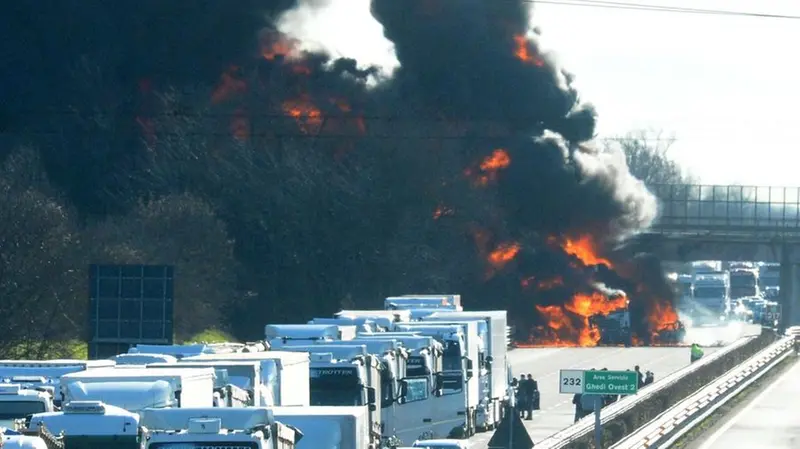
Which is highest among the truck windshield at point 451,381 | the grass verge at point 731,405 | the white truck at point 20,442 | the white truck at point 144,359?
the white truck at point 20,442

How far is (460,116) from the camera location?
94.6m

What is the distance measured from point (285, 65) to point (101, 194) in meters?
13.8

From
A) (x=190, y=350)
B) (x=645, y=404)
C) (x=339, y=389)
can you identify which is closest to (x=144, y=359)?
(x=190, y=350)

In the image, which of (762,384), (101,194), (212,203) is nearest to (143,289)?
(762,384)

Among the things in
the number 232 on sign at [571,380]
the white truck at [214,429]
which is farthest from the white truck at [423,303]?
the white truck at [214,429]

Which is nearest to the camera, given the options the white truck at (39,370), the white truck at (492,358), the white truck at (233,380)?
the white truck at (233,380)

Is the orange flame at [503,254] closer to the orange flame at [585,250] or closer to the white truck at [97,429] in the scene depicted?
the orange flame at [585,250]

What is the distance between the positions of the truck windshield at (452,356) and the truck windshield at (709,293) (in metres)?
102

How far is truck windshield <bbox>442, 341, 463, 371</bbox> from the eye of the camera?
145ft

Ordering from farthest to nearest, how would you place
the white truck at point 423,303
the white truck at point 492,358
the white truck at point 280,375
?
the white truck at point 423,303
the white truck at point 492,358
the white truck at point 280,375

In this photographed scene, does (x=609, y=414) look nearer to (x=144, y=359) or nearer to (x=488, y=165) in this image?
(x=144, y=359)

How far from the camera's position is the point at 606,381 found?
104 feet

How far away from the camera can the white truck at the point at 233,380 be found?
2758 cm

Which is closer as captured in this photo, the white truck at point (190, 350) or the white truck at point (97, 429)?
the white truck at point (97, 429)
